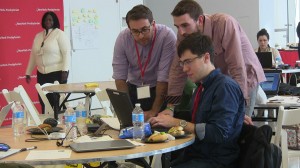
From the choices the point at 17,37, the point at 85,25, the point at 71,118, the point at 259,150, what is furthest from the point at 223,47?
the point at 85,25

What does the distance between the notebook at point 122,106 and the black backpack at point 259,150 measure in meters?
0.69

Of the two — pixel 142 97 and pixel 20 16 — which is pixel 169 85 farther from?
pixel 20 16

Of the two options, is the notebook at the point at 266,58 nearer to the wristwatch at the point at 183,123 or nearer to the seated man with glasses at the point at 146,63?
the seated man with glasses at the point at 146,63

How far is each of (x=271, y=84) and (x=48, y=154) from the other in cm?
→ 361

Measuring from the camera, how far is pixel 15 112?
125 inches

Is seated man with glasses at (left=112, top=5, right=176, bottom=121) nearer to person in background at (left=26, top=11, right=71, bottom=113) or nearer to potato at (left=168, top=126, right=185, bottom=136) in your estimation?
Answer: potato at (left=168, top=126, right=185, bottom=136)

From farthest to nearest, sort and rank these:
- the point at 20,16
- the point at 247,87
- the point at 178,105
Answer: the point at 20,16 < the point at 247,87 < the point at 178,105

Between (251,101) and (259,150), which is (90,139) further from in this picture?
A: (251,101)

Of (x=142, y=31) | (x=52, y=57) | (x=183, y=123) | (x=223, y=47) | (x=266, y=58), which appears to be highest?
(x=142, y=31)

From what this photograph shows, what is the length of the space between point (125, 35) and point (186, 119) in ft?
3.30

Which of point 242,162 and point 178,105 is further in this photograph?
point 178,105

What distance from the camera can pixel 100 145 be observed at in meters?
2.56

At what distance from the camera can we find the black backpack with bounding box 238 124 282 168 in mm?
2520

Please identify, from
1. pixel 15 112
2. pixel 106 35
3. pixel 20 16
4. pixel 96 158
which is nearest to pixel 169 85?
pixel 15 112
